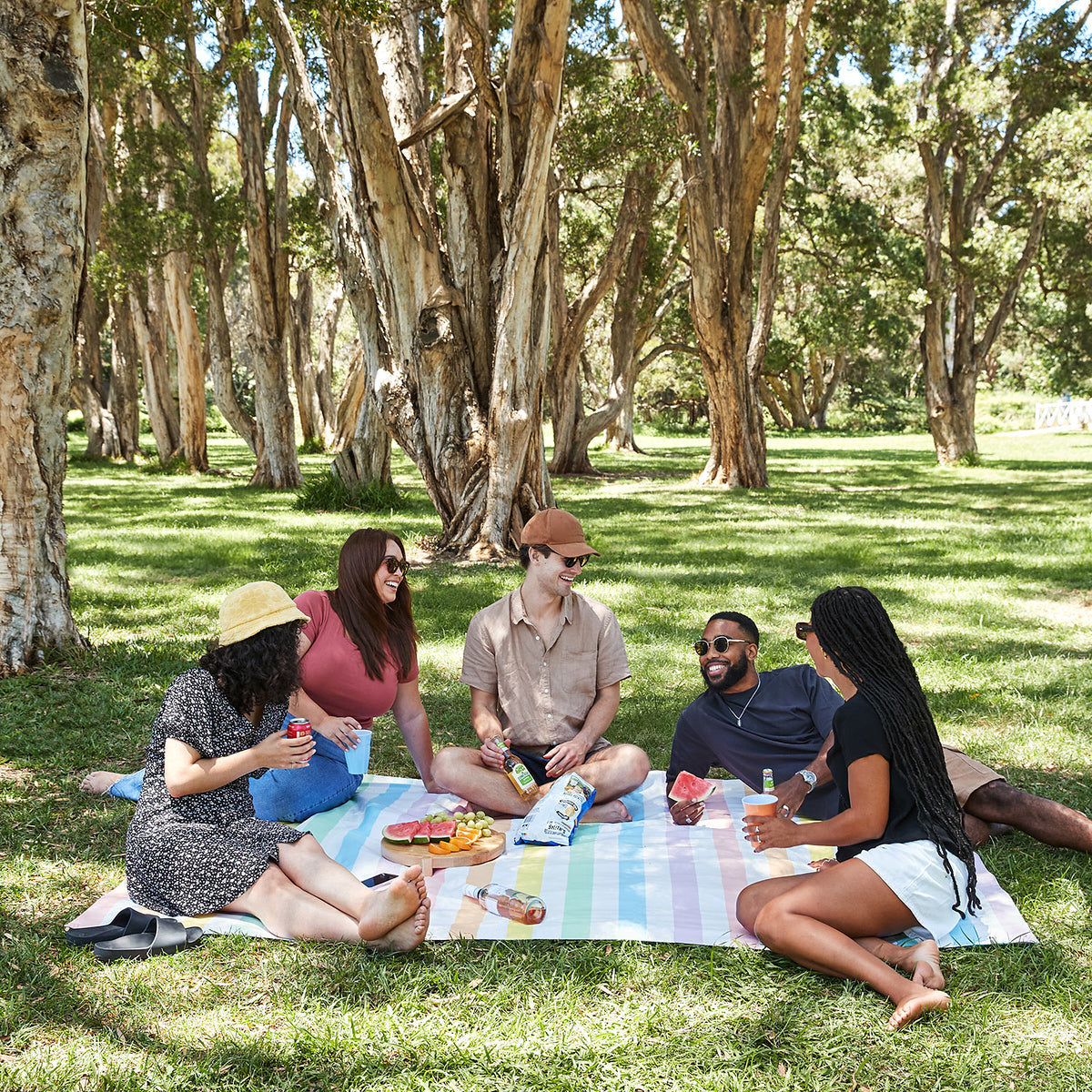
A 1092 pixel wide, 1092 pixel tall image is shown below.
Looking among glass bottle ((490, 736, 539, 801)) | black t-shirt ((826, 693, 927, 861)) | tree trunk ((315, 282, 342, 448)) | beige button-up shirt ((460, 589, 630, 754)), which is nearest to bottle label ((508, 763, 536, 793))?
glass bottle ((490, 736, 539, 801))

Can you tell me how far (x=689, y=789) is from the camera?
4.70 meters

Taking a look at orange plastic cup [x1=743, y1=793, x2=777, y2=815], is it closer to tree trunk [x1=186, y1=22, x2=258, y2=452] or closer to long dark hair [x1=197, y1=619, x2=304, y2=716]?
long dark hair [x1=197, y1=619, x2=304, y2=716]

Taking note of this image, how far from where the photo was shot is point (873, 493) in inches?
706

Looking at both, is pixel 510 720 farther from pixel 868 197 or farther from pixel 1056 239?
pixel 868 197

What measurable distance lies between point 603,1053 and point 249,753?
152 cm

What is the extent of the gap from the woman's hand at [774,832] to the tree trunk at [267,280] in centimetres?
1627

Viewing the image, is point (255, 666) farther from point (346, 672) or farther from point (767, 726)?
point (767, 726)

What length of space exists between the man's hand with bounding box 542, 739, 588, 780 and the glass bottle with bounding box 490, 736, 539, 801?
0.33ft

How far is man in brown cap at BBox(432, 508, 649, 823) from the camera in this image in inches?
188

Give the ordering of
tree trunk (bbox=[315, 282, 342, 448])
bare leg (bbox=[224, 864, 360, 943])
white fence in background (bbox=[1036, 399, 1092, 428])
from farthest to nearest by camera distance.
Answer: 1. white fence in background (bbox=[1036, 399, 1092, 428])
2. tree trunk (bbox=[315, 282, 342, 448])
3. bare leg (bbox=[224, 864, 360, 943])

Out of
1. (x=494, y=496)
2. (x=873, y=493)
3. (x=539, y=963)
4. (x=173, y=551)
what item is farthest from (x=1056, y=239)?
(x=539, y=963)

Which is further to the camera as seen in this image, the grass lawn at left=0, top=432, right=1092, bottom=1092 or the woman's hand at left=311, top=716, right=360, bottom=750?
the woman's hand at left=311, top=716, right=360, bottom=750

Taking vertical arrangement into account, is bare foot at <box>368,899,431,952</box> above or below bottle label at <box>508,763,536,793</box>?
below

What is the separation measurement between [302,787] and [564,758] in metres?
1.24
